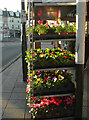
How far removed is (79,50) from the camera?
317 cm

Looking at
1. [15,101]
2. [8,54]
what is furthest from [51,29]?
[8,54]

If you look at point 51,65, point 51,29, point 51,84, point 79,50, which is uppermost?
point 51,29

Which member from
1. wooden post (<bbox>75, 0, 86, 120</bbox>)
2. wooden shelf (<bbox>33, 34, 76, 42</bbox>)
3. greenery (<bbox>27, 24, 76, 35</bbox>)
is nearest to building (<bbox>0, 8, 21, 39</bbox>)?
greenery (<bbox>27, 24, 76, 35</bbox>)

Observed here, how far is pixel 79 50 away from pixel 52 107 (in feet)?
4.31

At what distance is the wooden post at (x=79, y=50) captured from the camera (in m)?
3.05

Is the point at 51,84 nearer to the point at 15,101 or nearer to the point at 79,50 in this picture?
the point at 79,50

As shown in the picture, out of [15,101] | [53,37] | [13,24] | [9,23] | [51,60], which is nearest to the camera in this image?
[53,37]

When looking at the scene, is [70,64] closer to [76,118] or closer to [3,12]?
[76,118]

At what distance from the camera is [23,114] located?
4.05 metres

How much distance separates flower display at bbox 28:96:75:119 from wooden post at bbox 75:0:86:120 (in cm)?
26

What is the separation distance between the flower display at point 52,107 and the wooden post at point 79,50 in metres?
0.26

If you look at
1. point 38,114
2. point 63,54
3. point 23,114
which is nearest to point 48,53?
point 63,54

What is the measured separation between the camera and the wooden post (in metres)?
3.05

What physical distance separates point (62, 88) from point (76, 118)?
66 centimetres
